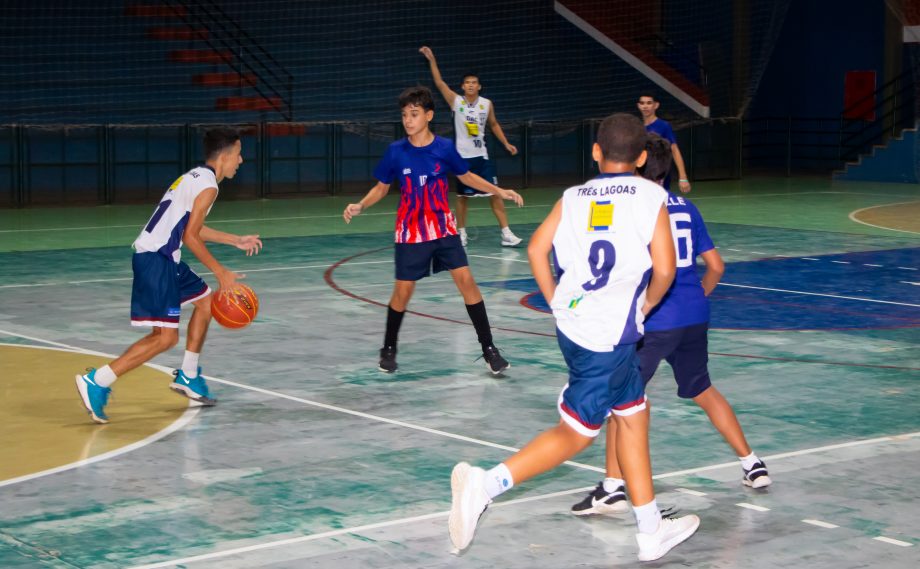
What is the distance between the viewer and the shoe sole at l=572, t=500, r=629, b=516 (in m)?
6.61

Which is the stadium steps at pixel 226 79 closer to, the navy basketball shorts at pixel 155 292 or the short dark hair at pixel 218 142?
the short dark hair at pixel 218 142

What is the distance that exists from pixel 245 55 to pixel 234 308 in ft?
69.0

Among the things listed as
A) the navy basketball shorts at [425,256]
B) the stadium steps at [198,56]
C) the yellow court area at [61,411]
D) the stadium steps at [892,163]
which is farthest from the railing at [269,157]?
the navy basketball shorts at [425,256]

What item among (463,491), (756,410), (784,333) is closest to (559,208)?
(463,491)

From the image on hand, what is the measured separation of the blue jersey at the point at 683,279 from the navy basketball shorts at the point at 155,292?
3.24 m

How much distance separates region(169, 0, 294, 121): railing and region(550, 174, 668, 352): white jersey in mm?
23233

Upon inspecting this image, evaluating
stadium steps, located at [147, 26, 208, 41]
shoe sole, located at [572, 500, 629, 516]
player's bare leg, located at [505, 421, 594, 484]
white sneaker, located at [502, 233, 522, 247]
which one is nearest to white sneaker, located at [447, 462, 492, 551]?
player's bare leg, located at [505, 421, 594, 484]

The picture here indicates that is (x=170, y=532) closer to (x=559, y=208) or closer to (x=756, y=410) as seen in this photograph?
(x=559, y=208)

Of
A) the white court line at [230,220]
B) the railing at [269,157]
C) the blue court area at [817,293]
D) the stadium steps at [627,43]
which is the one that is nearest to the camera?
the blue court area at [817,293]

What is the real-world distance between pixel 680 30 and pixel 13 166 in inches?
672

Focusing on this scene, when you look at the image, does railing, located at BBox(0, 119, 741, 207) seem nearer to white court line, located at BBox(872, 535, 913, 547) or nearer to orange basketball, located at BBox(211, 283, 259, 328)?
orange basketball, located at BBox(211, 283, 259, 328)

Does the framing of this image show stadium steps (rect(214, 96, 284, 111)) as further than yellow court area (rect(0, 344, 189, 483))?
Yes

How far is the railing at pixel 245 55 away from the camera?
94.5ft

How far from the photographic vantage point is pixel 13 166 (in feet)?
79.4
